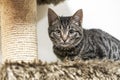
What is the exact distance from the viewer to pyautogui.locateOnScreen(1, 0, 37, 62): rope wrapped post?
1485mm

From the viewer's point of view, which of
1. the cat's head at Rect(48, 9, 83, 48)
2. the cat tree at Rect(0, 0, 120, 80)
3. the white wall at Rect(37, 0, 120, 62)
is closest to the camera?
the cat tree at Rect(0, 0, 120, 80)

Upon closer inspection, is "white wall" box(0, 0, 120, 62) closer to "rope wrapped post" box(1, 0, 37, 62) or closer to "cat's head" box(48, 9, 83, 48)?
"cat's head" box(48, 9, 83, 48)

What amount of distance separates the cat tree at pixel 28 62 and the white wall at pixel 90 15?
1.14 ft

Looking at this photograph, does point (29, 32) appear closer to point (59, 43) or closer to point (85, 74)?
point (59, 43)

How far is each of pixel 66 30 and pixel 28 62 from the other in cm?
43

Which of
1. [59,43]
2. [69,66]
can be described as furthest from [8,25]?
[69,66]

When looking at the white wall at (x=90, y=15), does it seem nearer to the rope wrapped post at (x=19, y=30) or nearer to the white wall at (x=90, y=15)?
the white wall at (x=90, y=15)

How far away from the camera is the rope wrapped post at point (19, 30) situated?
1485mm

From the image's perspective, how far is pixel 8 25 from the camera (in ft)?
4.97

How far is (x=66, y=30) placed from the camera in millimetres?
1631

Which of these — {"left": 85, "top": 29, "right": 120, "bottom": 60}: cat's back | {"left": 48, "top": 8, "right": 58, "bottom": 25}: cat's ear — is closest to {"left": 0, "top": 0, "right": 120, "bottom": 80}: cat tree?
{"left": 48, "top": 8, "right": 58, "bottom": 25}: cat's ear

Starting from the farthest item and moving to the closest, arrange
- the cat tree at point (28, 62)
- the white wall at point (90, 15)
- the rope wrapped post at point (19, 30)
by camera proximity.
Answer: the white wall at point (90, 15) → the rope wrapped post at point (19, 30) → the cat tree at point (28, 62)

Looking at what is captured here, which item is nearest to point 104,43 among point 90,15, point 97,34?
point 97,34

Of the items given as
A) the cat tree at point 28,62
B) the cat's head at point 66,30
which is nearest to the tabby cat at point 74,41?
the cat's head at point 66,30
